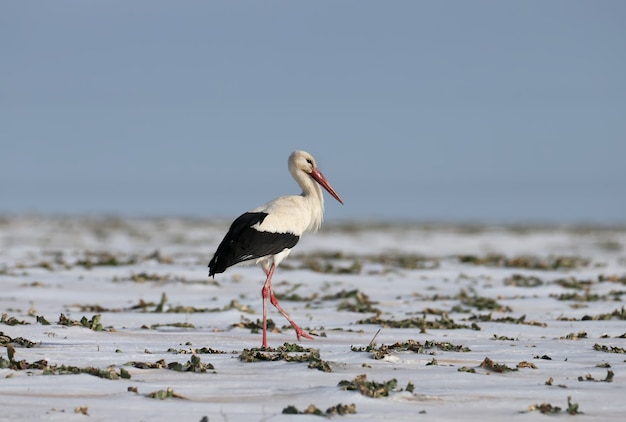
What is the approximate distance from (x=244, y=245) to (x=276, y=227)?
0.48 metres

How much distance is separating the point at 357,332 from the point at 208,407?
455 cm

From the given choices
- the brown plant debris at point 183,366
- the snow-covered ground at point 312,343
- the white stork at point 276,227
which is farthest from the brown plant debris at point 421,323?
Result: the brown plant debris at point 183,366

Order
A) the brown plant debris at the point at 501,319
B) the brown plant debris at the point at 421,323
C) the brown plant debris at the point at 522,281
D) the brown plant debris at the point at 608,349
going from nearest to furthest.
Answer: the brown plant debris at the point at 608,349, the brown plant debris at the point at 421,323, the brown plant debris at the point at 501,319, the brown plant debris at the point at 522,281

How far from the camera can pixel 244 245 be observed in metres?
9.67

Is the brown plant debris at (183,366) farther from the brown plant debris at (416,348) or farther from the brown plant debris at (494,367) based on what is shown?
the brown plant debris at (494,367)

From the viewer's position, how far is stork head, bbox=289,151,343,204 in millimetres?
11156

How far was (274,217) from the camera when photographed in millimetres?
10047

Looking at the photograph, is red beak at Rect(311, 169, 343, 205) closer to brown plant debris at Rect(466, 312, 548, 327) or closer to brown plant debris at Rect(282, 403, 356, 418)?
brown plant debris at Rect(466, 312, 548, 327)

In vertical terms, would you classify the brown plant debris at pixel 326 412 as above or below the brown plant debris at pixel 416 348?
below

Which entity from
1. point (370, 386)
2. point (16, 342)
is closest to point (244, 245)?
point (16, 342)

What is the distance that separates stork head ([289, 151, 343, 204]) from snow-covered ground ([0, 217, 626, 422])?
1.76m

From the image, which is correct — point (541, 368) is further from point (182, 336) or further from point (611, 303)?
point (611, 303)

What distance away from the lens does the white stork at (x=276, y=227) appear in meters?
9.66

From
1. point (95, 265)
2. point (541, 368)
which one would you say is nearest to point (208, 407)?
point (541, 368)
